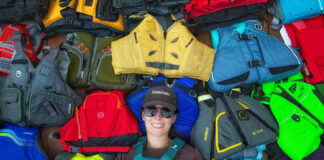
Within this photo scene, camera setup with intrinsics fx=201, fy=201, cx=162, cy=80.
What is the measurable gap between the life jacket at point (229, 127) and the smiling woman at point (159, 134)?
176 millimetres

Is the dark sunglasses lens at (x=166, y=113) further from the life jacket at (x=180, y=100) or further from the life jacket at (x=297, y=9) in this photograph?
the life jacket at (x=297, y=9)

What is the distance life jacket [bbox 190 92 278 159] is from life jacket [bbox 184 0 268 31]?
2.94ft

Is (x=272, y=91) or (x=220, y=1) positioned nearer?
(x=220, y=1)

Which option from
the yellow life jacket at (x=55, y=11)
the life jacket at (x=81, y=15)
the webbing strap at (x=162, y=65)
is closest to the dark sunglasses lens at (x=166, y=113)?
the webbing strap at (x=162, y=65)

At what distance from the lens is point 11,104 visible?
6.77ft

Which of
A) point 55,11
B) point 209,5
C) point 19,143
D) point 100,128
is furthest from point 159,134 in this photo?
point 55,11

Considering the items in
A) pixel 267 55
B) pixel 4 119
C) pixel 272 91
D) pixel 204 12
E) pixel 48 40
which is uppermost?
pixel 204 12

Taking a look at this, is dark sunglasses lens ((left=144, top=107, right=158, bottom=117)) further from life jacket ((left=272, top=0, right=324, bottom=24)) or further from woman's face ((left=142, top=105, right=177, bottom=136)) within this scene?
life jacket ((left=272, top=0, right=324, bottom=24))

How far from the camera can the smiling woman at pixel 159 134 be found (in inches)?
76.9

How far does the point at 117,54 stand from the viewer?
7.14 feet

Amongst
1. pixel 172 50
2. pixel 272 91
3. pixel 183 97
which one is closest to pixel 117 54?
pixel 172 50

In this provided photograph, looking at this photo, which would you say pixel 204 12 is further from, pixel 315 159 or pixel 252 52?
pixel 315 159

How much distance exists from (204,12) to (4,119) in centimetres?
248

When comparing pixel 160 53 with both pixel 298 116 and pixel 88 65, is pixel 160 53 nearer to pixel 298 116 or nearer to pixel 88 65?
pixel 88 65
